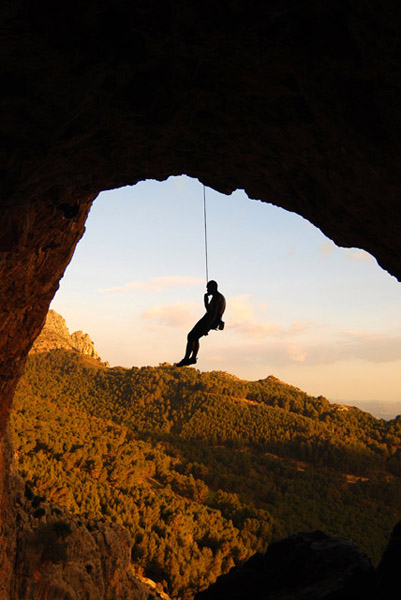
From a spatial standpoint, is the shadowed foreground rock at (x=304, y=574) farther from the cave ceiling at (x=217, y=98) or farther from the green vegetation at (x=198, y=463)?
the green vegetation at (x=198, y=463)

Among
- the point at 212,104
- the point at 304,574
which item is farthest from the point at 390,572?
the point at 212,104

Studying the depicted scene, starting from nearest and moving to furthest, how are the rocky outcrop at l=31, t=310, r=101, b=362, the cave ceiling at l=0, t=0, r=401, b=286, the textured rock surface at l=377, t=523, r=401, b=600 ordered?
1. the cave ceiling at l=0, t=0, r=401, b=286
2. the textured rock surface at l=377, t=523, r=401, b=600
3. the rocky outcrop at l=31, t=310, r=101, b=362

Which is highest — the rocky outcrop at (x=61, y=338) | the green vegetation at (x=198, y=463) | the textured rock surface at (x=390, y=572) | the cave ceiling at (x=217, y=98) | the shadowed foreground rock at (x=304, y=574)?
the cave ceiling at (x=217, y=98)

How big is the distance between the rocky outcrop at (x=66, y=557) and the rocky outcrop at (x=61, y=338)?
8964cm

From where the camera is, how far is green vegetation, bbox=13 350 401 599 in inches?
1366

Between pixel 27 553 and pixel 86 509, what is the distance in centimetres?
1871

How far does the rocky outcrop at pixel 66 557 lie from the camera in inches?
615

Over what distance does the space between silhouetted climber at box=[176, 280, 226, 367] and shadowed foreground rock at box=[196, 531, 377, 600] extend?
5489 mm

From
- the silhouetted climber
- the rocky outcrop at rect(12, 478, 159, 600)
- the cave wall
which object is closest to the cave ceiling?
the cave wall

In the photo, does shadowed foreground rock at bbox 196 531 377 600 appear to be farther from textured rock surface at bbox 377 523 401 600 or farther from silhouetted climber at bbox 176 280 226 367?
silhouetted climber at bbox 176 280 226 367

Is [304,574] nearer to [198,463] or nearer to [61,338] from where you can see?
[198,463]

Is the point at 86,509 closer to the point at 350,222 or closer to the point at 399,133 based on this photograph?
the point at 350,222

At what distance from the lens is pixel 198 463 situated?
5584cm

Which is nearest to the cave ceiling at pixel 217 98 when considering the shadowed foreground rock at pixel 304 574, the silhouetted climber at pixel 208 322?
the silhouetted climber at pixel 208 322
